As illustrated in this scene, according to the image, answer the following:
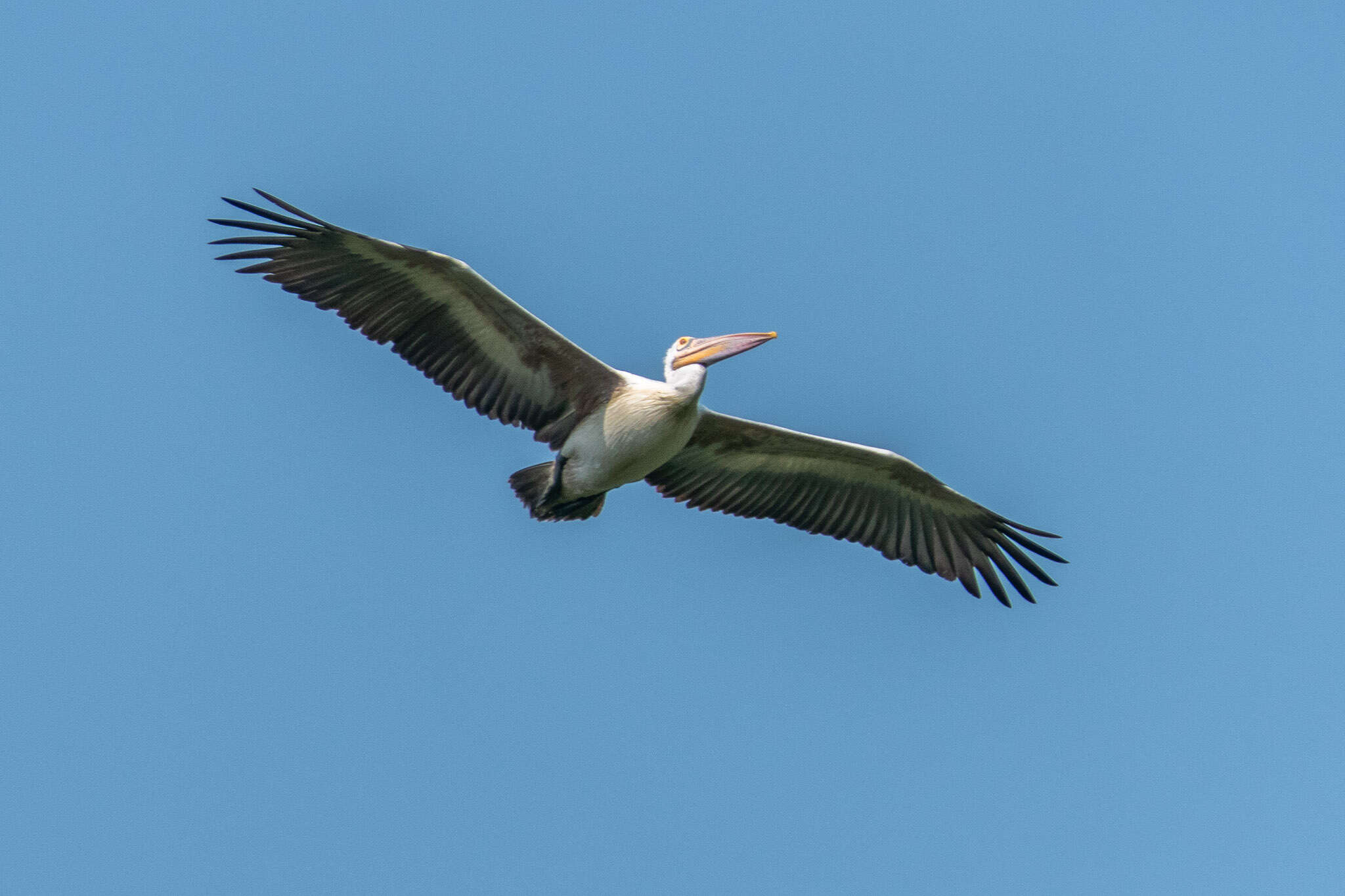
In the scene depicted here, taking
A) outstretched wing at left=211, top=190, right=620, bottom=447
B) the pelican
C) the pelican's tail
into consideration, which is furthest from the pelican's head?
the pelican's tail

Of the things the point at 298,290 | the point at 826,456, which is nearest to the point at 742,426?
the point at 826,456

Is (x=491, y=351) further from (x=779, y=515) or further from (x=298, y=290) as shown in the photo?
(x=779, y=515)

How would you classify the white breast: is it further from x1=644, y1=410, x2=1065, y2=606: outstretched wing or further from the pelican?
x1=644, y1=410, x2=1065, y2=606: outstretched wing

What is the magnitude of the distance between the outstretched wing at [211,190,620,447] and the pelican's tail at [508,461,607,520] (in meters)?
0.28

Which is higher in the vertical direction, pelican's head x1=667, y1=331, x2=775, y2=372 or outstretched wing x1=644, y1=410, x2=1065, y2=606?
pelican's head x1=667, y1=331, x2=775, y2=372

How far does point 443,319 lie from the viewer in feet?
42.5

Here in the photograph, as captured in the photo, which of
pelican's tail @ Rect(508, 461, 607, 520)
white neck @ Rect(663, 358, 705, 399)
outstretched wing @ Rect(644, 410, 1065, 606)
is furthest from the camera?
outstretched wing @ Rect(644, 410, 1065, 606)

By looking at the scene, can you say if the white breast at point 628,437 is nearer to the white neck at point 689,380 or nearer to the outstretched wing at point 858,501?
the white neck at point 689,380

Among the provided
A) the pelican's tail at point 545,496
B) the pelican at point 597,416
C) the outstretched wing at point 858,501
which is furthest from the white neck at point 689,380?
the pelican's tail at point 545,496

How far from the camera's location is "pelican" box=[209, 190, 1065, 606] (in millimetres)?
12602

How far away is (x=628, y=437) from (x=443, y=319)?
5.87 ft

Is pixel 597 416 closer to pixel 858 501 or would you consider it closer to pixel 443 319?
pixel 443 319

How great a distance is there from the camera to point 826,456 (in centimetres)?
1362

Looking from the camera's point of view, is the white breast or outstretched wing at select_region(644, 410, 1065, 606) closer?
the white breast
